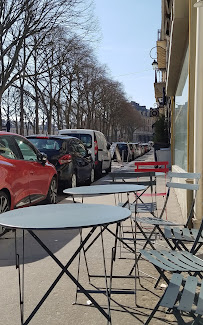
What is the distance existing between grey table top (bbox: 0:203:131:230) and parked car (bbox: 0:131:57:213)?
294cm

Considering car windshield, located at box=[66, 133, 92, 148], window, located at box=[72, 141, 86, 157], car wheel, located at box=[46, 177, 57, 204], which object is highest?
car windshield, located at box=[66, 133, 92, 148]

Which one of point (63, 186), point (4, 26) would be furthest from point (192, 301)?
point (4, 26)

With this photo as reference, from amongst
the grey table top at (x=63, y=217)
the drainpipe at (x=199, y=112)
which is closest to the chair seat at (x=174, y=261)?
the grey table top at (x=63, y=217)

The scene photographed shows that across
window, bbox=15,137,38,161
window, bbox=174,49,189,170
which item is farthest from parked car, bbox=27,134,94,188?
window, bbox=174,49,189,170

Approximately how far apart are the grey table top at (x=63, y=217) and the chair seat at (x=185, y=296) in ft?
1.86

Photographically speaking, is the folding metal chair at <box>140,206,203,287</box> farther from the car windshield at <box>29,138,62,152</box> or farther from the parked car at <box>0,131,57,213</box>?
the car windshield at <box>29,138,62,152</box>

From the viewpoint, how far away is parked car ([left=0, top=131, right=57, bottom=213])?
638 cm

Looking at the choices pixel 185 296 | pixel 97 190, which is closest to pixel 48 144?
pixel 97 190

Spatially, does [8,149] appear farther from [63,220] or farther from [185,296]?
[185,296]

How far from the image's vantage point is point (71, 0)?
2006 centimetres

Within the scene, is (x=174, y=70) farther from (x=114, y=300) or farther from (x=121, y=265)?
(x=114, y=300)

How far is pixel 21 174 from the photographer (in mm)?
6879

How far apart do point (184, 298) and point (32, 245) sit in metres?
3.67

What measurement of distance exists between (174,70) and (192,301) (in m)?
10.9
